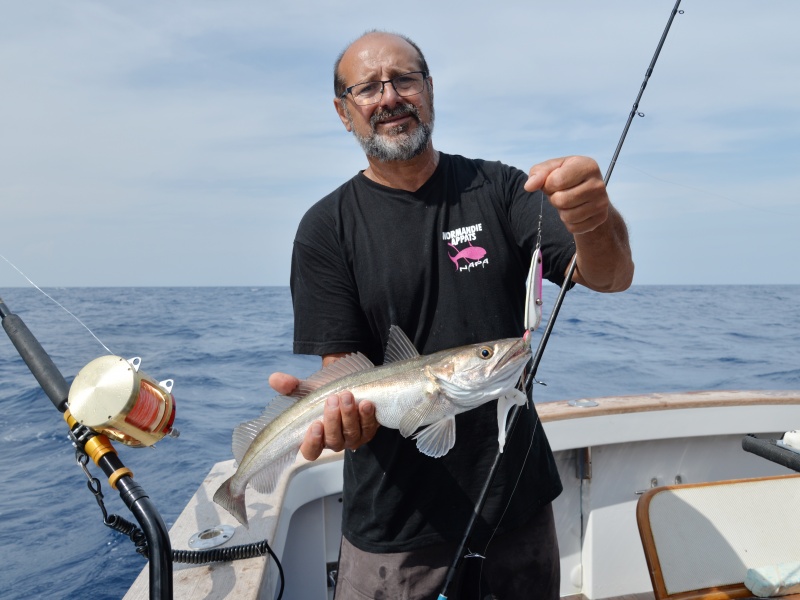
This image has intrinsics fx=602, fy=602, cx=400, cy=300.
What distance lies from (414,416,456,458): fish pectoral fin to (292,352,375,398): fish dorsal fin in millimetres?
372

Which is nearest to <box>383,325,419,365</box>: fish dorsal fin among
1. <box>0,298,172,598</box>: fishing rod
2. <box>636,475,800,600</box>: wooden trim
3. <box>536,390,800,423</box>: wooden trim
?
<box>0,298,172,598</box>: fishing rod

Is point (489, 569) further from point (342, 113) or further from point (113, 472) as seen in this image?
point (342, 113)

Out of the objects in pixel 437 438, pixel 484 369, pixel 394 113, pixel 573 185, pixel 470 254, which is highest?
pixel 394 113

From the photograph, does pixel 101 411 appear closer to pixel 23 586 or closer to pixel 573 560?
pixel 573 560

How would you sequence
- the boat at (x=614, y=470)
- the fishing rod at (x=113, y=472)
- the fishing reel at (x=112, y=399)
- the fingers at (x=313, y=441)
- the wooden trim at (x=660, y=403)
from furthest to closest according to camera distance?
1. the wooden trim at (x=660, y=403)
2. the boat at (x=614, y=470)
3. the fingers at (x=313, y=441)
4. the fishing reel at (x=112, y=399)
5. the fishing rod at (x=113, y=472)

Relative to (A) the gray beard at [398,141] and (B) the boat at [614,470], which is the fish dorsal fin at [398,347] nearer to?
(A) the gray beard at [398,141]

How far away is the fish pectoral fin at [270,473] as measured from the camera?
2.54m

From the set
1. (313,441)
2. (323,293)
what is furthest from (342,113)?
(313,441)

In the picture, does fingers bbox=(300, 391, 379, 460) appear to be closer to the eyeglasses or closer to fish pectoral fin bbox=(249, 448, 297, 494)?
fish pectoral fin bbox=(249, 448, 297, 494)

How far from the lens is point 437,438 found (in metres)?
2.24

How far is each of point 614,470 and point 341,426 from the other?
2.80 m

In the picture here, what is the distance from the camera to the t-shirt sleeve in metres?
2.57

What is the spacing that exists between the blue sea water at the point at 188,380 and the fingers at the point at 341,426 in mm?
4148

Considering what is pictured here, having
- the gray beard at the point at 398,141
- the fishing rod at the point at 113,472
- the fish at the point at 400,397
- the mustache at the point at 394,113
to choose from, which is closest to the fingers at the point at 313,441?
the fish at the point at 400,397
